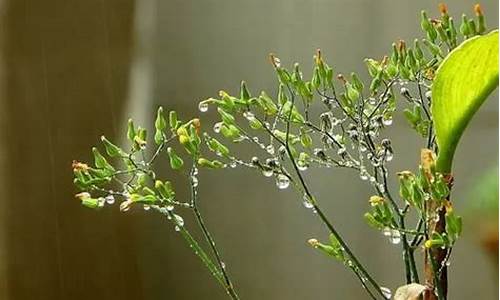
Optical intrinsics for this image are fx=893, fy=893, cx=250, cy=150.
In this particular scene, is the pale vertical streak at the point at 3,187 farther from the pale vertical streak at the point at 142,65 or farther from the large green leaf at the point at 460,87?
the large green leaf at the point at 460,87

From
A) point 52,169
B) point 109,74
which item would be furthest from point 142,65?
point 52,169

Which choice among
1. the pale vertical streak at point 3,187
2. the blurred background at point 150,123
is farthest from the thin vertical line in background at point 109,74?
the pale vertical streak at point 3,187

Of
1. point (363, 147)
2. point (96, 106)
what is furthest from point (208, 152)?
point (363, 147)

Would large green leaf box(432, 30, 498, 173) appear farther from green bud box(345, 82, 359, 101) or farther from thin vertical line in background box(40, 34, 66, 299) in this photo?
thin vertical line in background box(40, 34, 66, 299)

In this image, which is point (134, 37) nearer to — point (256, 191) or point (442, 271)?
point (256, 191)

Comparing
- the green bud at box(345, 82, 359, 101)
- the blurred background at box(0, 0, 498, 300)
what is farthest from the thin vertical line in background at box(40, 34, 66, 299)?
the green bud at box(345, 82, 359, 101)

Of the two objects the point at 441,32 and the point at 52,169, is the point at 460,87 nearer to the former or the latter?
the point at 441,32
